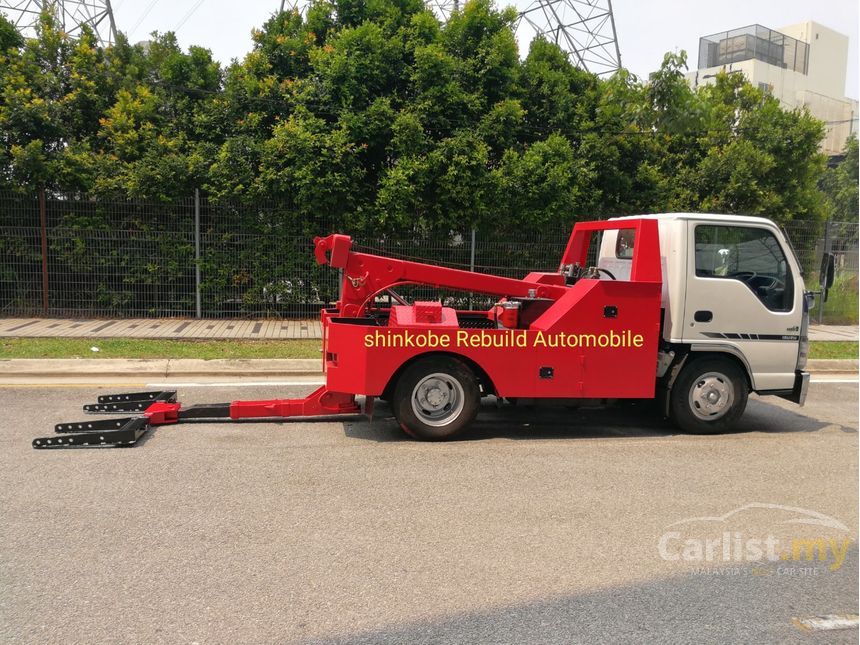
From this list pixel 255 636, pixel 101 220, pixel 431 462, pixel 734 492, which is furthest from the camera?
pixel 101 220

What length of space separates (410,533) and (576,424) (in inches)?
137

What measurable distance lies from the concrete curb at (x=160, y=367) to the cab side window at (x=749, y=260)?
18.1 ft

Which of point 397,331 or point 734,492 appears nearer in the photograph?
point 734,492

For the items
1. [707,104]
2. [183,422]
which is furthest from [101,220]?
[707,104]

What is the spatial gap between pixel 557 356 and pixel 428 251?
795 cm

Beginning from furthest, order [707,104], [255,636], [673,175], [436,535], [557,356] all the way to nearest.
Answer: [673,175] < [707,104] < [557,356] < [436,535] < [255,636]

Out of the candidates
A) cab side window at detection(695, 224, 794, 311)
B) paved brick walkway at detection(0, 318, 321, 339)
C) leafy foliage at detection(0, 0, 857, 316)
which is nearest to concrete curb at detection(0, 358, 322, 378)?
paved brick walkway at detection(0, 318, 321, 339)

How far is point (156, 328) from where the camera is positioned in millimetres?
12727

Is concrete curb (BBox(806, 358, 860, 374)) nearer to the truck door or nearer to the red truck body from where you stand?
the truck door

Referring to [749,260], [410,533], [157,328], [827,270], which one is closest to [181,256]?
[157,328]

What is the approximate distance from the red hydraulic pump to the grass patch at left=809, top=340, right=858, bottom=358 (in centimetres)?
719

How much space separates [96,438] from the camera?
6.26 m

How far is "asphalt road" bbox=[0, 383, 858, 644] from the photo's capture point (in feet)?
11.6

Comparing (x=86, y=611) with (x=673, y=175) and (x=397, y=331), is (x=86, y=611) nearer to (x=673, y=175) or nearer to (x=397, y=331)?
(x=397, y=331)
